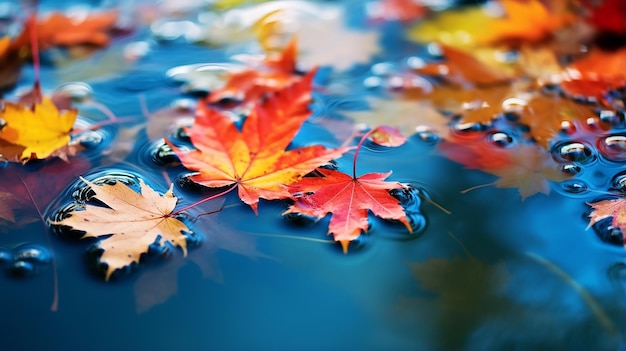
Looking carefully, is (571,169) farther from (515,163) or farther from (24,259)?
(24,259)

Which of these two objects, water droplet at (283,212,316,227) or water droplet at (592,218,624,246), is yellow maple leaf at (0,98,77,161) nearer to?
water droplet at (283,212,316,227)

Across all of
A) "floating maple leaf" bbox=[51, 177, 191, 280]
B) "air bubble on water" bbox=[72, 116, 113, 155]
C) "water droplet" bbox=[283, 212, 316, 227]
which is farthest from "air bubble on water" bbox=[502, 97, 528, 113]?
"air bubble on water" bbox=[72, 116, 113, 155]

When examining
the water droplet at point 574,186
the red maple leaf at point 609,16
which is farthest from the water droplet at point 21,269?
the red maple leaf at point 609,16

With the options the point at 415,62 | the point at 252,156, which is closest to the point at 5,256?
the point at 252,156

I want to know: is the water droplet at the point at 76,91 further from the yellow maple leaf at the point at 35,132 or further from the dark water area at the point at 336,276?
the dark water area at the point at 336,276

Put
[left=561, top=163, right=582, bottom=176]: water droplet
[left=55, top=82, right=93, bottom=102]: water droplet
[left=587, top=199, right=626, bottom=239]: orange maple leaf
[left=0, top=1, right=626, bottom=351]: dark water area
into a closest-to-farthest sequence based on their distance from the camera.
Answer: [left=0, top=1, right=626, bottom=351]: dark water area < [left=587, top=199, right=626, bottom=239]: orange maple leaf < [left=561, top=163, right=582, bottom=176]: water droplet < [left=55, top=82, right=93, bottom=102]: water droplet

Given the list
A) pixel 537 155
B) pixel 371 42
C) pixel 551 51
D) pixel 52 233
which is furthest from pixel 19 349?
pixel 551 51
